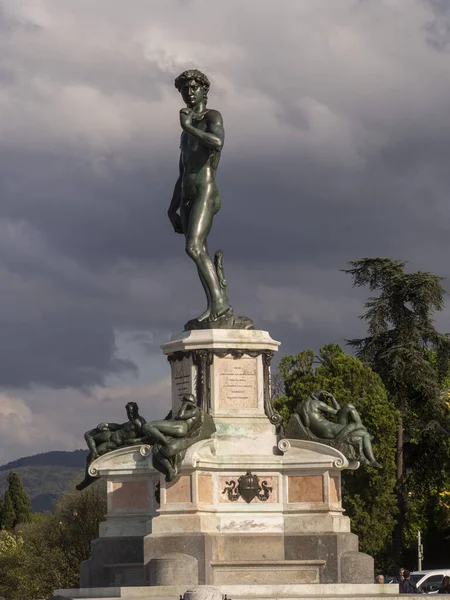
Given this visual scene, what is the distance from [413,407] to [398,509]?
5.65 m

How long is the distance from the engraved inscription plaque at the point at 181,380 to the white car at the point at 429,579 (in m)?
19.6

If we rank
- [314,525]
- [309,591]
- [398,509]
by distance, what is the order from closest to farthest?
[309,591] → [314,525] → [398,509]

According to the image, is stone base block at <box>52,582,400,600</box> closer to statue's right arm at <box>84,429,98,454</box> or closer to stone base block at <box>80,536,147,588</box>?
stone base block at <box>80,536,147,588</box>

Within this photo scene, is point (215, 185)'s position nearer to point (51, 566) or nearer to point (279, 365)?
point (51, 566)

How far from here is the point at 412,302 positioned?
63.5 meters

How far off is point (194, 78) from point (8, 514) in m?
70.5

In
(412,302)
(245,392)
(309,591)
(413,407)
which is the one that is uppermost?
(412,302)

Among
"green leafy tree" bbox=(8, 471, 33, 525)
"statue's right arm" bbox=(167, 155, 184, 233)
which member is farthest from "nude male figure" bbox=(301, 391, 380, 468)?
"green leafy tree" bbox=(8, 471, 33, 525)

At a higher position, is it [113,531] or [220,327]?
[220,327]

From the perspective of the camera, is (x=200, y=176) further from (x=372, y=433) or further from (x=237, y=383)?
(x=372, y=433)

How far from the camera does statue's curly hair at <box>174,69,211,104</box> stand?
3086 cm

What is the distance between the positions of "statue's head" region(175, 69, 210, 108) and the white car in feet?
70.9

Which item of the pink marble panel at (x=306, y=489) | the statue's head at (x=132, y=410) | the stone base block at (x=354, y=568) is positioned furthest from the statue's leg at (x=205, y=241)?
the stone base block at (x=354, y=568)

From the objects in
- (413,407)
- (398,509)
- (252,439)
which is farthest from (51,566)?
(252,439)
